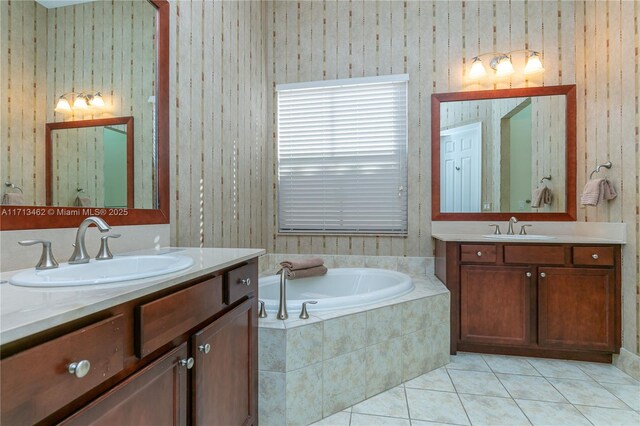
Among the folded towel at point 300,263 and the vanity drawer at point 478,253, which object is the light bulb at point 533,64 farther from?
the folded towel at point 300,263

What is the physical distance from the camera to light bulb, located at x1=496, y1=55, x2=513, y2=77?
2750 millimetres

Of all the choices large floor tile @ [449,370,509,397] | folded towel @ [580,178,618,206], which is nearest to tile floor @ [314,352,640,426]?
large floor tile @ [449,370,509,397]

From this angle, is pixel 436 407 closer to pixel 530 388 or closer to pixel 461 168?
pixel 530 388

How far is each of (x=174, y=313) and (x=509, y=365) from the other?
7.60 ft

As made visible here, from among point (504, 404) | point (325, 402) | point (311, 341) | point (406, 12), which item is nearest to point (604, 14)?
point (406, 12)

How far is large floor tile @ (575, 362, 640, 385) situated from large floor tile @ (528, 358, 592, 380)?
49 mm

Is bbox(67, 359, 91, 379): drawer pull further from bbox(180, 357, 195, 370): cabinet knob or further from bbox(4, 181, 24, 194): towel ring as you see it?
bbox(4, 181, 24, 194): towel ring

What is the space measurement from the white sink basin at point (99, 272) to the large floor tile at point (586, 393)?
2194mm

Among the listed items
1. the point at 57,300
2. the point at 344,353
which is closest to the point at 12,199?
the point at 57,300

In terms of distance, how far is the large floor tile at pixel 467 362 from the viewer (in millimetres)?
2195

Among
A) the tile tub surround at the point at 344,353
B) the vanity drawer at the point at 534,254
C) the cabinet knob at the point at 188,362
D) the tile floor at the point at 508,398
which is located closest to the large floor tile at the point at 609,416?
the tile floor at the point at 508,398

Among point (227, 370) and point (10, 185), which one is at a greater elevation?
point (10, 185)

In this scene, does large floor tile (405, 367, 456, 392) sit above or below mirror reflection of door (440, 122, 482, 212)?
below

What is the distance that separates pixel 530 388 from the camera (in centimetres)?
194
